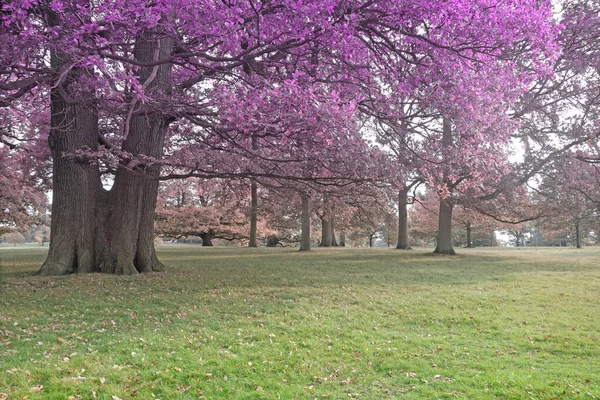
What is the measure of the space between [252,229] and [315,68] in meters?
25.3

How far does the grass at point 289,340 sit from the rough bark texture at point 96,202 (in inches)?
51.9

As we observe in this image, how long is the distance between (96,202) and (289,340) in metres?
9.02

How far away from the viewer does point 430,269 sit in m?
17.0

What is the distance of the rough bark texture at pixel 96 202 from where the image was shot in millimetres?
12281

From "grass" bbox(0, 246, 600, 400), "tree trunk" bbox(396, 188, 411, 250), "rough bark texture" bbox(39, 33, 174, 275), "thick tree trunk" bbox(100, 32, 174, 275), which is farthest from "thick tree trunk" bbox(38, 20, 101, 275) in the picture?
"tree trunk" bbox(396, 188, 411, 250)

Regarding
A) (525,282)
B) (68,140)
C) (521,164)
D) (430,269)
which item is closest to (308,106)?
(68,140)

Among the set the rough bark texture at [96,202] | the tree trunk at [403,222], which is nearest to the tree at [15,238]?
the tree trunk at [403,222]

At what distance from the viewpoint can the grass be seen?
502 centimetres

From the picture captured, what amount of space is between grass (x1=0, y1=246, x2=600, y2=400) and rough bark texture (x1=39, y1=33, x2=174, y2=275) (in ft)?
4.32

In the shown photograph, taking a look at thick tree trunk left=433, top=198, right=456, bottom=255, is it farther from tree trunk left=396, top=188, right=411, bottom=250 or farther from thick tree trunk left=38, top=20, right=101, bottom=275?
thick tree trunk left=38, top=20, right=101, bottom=275

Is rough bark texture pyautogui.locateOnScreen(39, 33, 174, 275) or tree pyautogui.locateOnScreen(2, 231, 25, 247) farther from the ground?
rough bark texture pyautogui.locateOnScreen(39, 33, 174, 275)

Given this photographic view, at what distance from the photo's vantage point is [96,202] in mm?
13203

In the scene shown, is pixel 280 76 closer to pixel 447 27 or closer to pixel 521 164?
pixel 447 27

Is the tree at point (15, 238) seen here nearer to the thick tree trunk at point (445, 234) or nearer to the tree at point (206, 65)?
the tree at point (206, 65)
